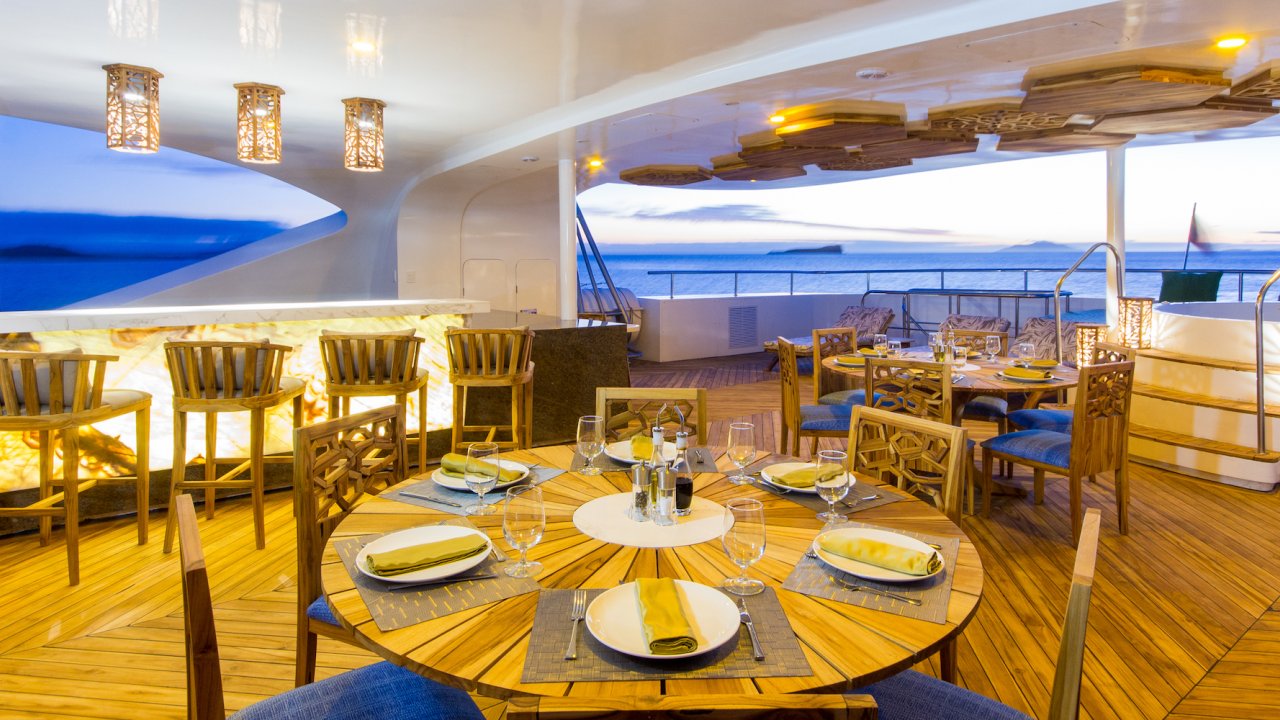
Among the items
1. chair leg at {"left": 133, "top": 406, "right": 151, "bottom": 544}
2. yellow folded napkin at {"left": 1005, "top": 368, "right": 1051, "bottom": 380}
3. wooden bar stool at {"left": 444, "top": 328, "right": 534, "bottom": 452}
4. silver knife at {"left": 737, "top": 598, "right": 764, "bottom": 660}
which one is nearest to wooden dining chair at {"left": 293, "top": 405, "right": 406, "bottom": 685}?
silver knife at {"left": 737, "top": 598, "right": 764, "bottom": 660}

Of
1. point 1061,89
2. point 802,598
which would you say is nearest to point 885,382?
point 1061,89

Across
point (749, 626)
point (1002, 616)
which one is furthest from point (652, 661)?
point (1002, 616)

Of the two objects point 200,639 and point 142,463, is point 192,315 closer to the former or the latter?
point 142,463

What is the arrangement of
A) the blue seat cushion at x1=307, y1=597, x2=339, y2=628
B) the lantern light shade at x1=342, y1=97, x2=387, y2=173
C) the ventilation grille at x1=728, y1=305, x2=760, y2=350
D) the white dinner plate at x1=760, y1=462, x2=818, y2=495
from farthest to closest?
the ventilation grille at x1=728, y1=305, x2=760, y2=350 < the lantern light shade at x1=342, y1=97, x2=387, y2=173 < the white dinner plate at x1=760, y1=462, x2=818, y2=495 < the blue seat cushion at x1=307, y1=597, x2=339, y2=628

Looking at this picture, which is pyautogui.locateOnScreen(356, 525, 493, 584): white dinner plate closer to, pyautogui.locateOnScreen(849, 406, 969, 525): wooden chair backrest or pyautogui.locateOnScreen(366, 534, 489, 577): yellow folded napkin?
pyautogui.locateOnScreen(366, 534, 489, 577): yellow folded napkin

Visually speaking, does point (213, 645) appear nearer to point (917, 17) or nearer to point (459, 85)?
point (917, 17)

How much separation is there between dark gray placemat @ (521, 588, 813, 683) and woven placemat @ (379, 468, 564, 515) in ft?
2.20

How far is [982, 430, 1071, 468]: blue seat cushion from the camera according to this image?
353 centimetres

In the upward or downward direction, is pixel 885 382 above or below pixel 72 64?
below

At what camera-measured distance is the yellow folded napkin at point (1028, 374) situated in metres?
3.98

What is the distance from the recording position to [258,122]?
455 centimetres

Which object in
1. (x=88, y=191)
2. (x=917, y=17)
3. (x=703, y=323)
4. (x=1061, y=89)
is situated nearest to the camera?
(x=917, y=17)

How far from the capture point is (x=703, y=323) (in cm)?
1062

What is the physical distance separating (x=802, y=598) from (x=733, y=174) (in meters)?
7.38
